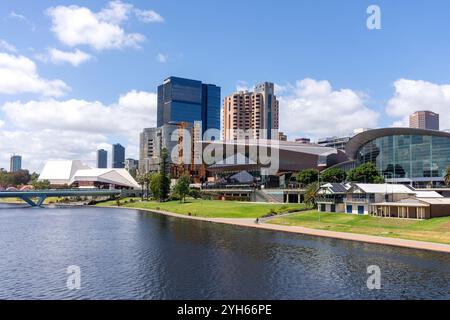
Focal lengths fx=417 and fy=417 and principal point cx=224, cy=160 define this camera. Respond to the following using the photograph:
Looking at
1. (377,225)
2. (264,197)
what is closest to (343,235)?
(377,225)

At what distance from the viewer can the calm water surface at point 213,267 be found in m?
40.1

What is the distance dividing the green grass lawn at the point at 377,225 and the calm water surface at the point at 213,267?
9.74 metres

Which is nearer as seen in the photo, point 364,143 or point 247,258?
point 247,258

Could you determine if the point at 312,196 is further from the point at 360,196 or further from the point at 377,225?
the point at 377,225

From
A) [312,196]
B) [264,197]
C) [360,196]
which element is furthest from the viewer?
[264,197]

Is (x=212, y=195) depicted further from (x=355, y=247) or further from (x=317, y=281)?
(x=317, y=281)

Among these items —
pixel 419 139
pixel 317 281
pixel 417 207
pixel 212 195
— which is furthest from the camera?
pixel 212 195

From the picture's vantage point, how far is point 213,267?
50781mm

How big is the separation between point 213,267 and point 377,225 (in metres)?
44.2

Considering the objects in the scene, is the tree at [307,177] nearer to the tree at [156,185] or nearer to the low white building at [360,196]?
the low white building at [360,196]
